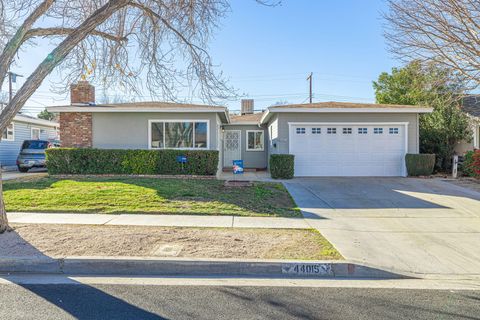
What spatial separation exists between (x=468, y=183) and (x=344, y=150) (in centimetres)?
493

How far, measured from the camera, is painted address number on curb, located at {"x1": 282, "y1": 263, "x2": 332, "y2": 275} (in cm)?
464

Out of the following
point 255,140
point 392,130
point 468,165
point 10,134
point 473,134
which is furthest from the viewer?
point 10,134

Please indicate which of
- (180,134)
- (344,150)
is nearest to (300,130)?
(344,150)

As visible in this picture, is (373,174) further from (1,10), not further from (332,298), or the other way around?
(1,10)

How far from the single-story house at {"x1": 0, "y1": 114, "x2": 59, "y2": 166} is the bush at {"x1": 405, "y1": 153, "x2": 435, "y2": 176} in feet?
71.3

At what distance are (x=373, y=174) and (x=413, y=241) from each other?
29.8 feet

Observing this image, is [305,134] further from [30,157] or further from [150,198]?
[30,157]

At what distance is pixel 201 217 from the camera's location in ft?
25.0

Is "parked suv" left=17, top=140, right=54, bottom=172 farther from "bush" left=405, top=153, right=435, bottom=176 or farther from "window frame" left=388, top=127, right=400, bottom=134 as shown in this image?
"bush" left=405, top=153, right=435, bottom=176

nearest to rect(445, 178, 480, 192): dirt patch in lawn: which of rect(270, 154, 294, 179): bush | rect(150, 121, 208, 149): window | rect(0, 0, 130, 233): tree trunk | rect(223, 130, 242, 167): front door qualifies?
rect(270, 154, 294, 179): bush

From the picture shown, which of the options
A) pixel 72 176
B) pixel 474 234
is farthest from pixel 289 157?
pixel 72 176

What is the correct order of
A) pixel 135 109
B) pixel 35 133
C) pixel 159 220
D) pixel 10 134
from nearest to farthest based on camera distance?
pixel 159 220 → pixel 135 109 → pixel 10 134 → pixel 35 133

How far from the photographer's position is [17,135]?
21188mm

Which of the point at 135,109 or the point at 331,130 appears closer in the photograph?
Result: the point at 135,109
